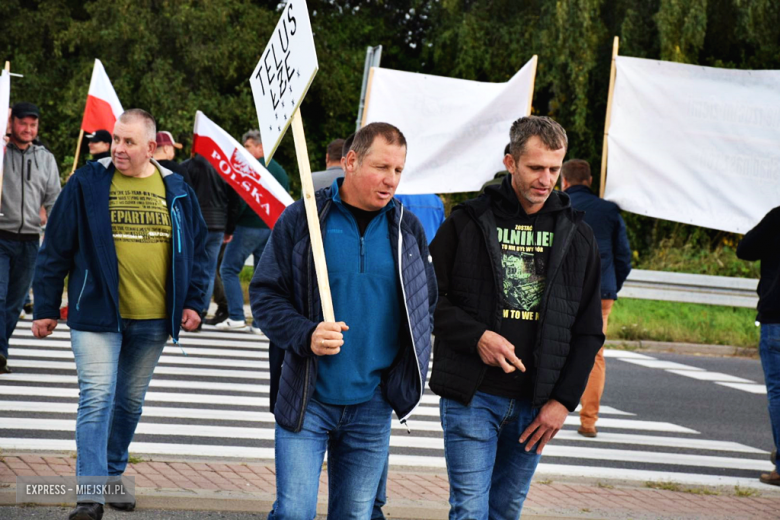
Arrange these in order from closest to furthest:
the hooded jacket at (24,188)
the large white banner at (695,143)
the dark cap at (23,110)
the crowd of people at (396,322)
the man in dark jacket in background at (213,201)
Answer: the crowd of people at (396,322) → the large white banner at (695,143) → the dark cap at (23,110) → the hooded jacket at (24,188) → the man in dark jacket in background at (213,201)

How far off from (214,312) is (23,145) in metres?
5.67

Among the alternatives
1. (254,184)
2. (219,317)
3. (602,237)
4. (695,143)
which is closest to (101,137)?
(254,184)

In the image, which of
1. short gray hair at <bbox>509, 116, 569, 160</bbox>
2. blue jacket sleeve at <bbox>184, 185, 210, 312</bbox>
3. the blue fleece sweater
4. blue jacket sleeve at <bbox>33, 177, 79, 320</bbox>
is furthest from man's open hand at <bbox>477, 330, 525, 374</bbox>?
blue jacket sleeve at <bbox>33, 177, 79, 320</bbox>

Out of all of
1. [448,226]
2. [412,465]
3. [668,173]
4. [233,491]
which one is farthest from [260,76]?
[668,173]

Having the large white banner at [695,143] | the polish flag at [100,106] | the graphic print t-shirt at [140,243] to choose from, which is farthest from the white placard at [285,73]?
the polish flag at [100,106]

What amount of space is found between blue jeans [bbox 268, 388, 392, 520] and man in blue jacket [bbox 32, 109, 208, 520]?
1.55 m

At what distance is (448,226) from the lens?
4312mm

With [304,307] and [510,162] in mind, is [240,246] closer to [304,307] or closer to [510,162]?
[510,162]

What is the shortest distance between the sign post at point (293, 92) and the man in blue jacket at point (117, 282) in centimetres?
118

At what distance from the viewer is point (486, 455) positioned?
4141 millimetres

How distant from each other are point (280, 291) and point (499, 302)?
0.85m

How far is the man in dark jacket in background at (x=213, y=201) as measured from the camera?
12.5 meters

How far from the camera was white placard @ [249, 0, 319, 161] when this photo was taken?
156 inches

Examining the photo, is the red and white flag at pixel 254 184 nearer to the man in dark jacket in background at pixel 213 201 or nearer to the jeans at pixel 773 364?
the man in dark jacket in background at pixel 213 201
